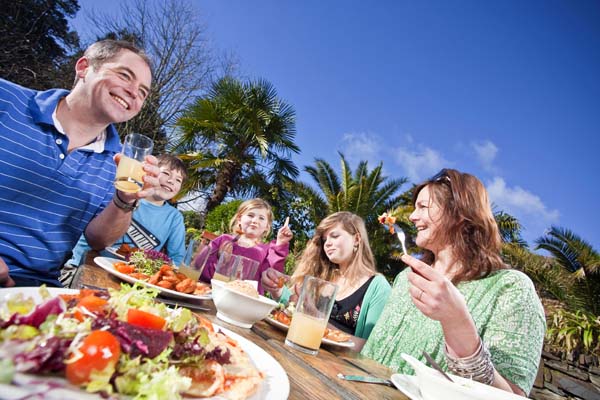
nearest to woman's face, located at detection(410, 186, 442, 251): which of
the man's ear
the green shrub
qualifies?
the man's ear

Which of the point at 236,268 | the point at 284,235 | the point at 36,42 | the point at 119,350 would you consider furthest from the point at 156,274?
the point at 36,42

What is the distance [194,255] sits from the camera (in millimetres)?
2008

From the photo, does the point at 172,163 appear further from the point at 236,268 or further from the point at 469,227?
the point at 469,227

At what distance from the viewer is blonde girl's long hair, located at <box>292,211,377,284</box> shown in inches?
151

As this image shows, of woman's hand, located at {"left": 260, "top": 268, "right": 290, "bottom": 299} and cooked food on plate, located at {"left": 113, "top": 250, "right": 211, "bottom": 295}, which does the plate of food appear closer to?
cooked food on plate, located at {"left": 113, "top": 250, "right": 211, "bottom": 295}

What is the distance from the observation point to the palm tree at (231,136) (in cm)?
1331

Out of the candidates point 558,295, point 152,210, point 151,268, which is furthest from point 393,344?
point 558,295

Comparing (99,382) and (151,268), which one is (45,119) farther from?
(99,382)

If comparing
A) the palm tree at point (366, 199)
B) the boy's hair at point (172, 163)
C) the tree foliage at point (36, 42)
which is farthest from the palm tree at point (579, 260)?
the tree foliage at point (36, 42)

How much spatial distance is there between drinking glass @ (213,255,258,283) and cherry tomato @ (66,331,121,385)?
115 centimetres

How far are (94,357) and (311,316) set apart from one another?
1013 millimetres

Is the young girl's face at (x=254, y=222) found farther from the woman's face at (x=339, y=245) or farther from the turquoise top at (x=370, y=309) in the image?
the turquoise top at (x=370, y=309)

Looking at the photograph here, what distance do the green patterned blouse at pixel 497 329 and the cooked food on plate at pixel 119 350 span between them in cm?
147

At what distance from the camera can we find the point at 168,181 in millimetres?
4074
